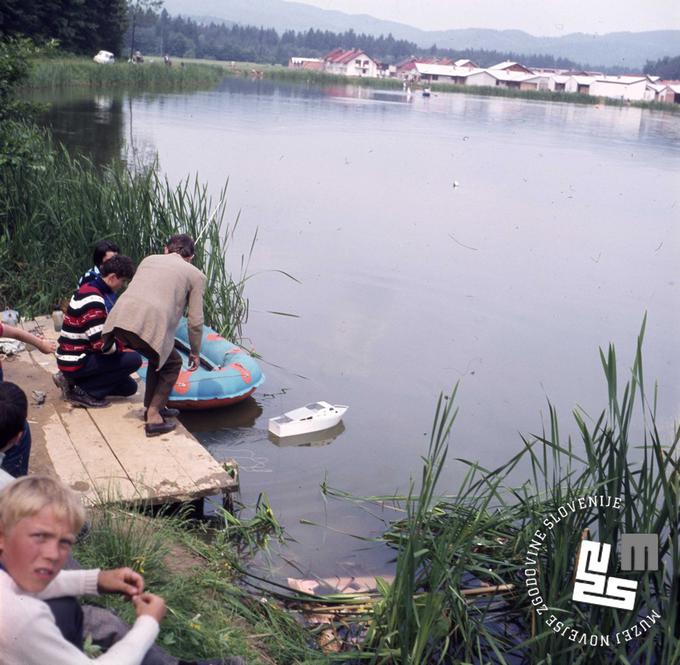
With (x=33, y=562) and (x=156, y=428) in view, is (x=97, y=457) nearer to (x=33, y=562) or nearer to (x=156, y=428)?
(x=156, y=428)

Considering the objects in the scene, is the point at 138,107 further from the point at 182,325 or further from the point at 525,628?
the point at 525,628

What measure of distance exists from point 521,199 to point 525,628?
14159 millimetres

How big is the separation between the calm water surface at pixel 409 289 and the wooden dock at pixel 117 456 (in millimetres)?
670

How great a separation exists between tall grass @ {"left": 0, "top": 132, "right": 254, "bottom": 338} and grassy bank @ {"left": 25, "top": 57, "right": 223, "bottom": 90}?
2477 centimetres

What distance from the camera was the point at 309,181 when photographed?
17719 mm

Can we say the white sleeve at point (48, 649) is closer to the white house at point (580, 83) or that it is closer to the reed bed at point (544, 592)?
the reed bed at point (544, 592)

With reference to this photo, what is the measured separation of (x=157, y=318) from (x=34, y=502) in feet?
10.3

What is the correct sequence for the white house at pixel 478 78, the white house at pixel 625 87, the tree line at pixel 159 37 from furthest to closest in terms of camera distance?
1. the white house at pixel 478 78
2. the white house at pixel 625 87
3. the tree line at pixel 159 37

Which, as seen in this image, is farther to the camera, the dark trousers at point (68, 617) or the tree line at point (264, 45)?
the tree line at point (264, 45)

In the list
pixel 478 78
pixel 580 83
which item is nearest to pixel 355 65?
pixel 478 78

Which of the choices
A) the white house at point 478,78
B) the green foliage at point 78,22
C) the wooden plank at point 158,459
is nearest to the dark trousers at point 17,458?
the wooden plank at point 158,459

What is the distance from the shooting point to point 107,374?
17.6 ft

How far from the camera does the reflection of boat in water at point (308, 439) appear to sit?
6426mm

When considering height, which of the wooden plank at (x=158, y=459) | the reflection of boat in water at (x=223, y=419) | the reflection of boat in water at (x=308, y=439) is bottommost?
the reflection of boat in water at (x=308, y=439)
